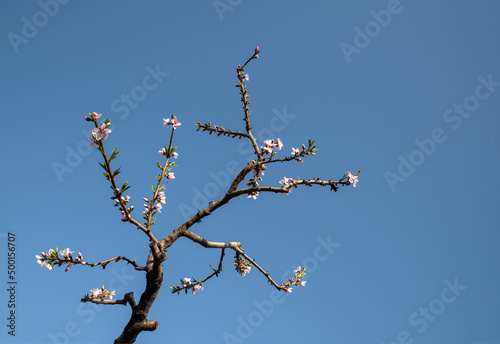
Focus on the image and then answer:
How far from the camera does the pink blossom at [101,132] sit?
356 centimetres

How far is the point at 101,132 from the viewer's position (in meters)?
3.60

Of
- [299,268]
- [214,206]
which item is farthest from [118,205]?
[299,268]

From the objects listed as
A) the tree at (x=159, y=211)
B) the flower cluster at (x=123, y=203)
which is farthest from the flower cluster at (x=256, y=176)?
the flower cluster at (x=123, y=203)

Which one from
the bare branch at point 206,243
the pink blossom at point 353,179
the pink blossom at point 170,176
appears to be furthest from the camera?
the pink blossom at point 353,179

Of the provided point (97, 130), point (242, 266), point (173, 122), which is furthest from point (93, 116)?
point (242, 266)

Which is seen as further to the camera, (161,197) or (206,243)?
(206,243)

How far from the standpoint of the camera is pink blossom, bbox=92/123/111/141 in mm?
3558

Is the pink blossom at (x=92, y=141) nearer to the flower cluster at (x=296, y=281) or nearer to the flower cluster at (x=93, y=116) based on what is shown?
the flower cluster at (x=93, y=116)

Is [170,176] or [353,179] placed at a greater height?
[170,176]

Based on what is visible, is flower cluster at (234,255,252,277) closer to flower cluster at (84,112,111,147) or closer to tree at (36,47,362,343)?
tree at (36,47,362,343)

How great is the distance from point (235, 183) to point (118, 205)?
74.8 inches

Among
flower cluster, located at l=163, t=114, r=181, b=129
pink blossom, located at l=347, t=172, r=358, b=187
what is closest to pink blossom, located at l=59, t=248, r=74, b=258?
flower cluster, located at l=163, t=114, r=181, b=129

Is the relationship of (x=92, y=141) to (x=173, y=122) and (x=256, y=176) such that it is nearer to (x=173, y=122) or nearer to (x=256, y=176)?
(x=173, y=122)

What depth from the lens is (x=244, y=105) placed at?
213 inches
